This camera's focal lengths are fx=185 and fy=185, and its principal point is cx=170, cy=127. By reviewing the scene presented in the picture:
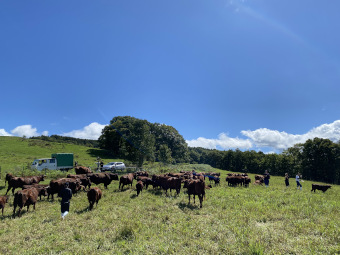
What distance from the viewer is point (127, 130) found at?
38.9 m

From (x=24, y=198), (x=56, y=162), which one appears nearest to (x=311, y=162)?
(x=56, y=162)

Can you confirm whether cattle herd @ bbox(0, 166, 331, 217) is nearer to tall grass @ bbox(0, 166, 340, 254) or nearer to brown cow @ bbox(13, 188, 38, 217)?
brown cow @ bbox(13, 188, 38, 217)

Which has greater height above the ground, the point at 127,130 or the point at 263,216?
the point at 127,130

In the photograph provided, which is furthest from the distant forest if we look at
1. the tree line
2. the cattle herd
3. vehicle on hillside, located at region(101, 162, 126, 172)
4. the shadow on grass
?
the shadow on grass

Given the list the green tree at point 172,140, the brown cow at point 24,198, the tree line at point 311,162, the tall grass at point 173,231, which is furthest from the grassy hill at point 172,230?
the green tree at point 172,140

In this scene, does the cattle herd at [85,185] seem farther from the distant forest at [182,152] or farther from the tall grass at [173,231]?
the distant forest at [182,152]

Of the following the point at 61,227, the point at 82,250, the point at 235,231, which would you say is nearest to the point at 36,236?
the point at 61,227

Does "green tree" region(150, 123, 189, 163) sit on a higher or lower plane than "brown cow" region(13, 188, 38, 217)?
higher

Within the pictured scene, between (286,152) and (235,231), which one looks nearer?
(235,231)

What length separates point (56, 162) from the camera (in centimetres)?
2994

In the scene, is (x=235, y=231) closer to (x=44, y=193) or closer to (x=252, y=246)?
(x=252, y=246)

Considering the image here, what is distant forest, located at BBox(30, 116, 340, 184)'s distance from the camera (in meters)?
36.9

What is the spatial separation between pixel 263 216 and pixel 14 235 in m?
10.9

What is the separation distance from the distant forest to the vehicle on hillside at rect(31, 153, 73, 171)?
9.39 metres
